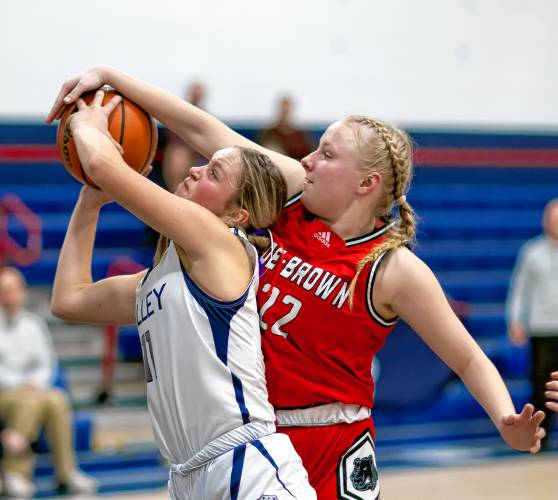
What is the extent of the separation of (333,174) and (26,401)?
411 centimetres

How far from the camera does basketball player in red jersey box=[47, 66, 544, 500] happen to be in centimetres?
272

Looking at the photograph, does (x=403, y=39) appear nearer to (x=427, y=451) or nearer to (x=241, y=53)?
(x=241, y=53)

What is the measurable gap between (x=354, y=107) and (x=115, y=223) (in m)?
2.78

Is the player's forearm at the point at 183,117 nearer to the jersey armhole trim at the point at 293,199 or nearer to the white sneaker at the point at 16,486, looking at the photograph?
the jersey armhole trim at the point at 293,199

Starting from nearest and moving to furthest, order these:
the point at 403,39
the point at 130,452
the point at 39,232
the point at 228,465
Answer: the point at 228,465, the point at 130,452, the point at 39,232, the point at 403,39

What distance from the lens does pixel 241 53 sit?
979 centimetres

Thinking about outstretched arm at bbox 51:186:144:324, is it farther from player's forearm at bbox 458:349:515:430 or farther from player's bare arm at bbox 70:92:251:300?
player's forearm at bbox 458:349:515:430

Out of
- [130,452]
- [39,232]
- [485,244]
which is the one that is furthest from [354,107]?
[130,452]

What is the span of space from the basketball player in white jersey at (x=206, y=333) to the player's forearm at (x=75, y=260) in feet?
1.09

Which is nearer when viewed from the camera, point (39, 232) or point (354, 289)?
point (354, 289)

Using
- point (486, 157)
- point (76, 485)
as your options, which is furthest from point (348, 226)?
point (486, 157)

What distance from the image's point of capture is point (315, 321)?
2.73m

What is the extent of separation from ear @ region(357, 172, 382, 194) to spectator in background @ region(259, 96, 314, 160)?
579 cm

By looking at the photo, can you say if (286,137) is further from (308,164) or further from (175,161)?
(308,164)
